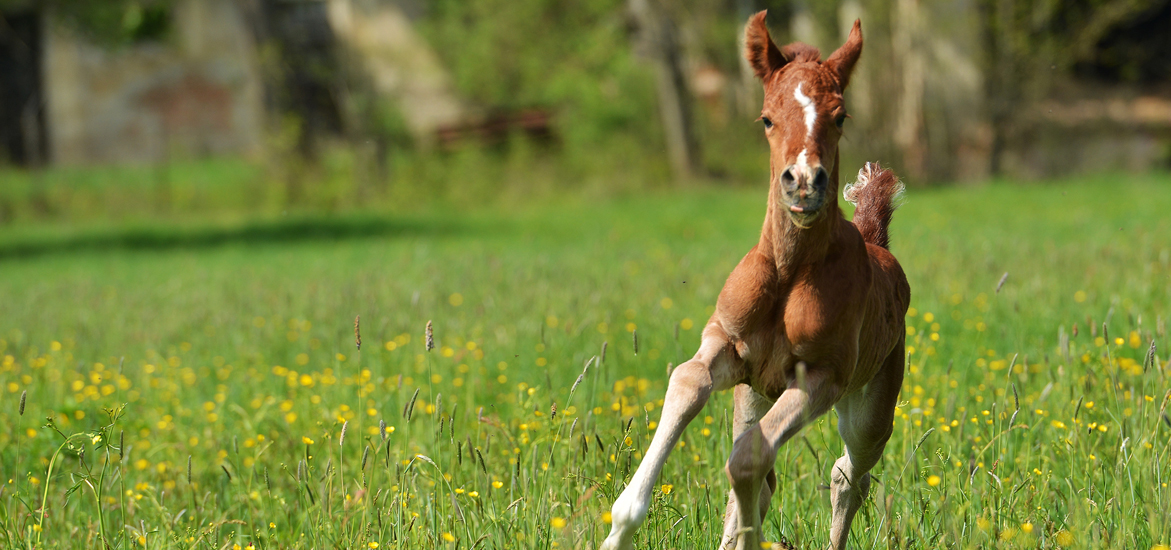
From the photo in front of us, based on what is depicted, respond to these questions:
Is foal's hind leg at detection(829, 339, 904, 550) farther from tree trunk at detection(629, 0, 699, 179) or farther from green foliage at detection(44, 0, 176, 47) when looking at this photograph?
tree trunk at detection(629, 0, 699, 179)

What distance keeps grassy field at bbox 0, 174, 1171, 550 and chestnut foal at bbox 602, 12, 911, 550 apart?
331 millimetres

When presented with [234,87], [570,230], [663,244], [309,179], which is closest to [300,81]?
[234,87]

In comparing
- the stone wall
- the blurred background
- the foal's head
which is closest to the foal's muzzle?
the foal's head

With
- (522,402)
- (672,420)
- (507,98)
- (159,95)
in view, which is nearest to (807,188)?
(672,420)

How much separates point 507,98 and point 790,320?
2241 centimetres

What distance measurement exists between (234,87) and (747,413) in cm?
2568

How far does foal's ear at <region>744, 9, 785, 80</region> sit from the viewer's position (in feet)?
8.91

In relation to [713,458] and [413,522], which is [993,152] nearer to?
[713,458]

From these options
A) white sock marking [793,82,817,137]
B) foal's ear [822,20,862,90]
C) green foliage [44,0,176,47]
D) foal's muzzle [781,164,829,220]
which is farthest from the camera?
green foliage [44,0,176,47]

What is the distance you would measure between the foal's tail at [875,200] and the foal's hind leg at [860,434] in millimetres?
500

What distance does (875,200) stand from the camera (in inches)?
141

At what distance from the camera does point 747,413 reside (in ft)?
10.1

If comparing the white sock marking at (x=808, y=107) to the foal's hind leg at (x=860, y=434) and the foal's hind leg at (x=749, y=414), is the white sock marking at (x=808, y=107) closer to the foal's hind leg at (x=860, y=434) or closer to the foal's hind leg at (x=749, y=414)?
the foal's hind leg at (x=749, y=414)

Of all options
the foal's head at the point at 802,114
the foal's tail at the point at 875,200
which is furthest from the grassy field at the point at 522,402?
the foal's head at the point at 802,114
